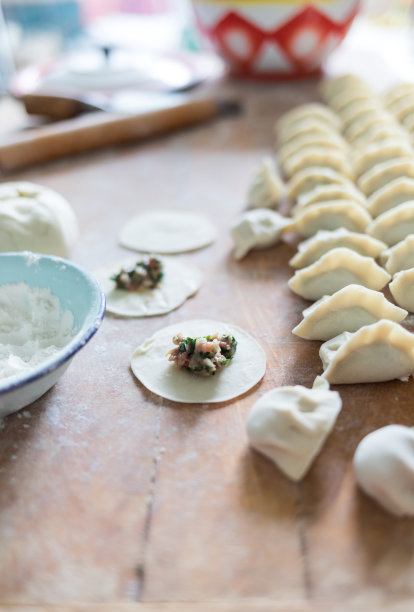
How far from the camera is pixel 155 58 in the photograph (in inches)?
141

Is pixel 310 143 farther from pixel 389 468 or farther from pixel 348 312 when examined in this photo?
pixel 389 468

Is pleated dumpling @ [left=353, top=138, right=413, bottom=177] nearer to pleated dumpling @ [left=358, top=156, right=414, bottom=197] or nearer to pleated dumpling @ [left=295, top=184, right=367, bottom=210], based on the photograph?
pleated dumpling @ [left=358, top=156, right=414, bottom=197]

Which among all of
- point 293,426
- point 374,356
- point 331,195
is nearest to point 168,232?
point 331,195

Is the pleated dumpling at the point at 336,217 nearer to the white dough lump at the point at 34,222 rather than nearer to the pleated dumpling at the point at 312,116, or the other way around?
the white dough lump at the point at 34,222

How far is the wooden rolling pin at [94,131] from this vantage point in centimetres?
272

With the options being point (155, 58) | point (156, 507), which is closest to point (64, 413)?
point (156, 507)

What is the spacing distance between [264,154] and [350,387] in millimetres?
1743

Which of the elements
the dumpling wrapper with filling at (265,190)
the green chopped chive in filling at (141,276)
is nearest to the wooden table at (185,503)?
the green chopped chive in filling at (141,276)

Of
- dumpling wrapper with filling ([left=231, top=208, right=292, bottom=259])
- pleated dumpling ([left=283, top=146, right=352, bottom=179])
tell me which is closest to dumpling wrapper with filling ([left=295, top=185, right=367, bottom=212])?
dumpling wrapper with filling ([left=231, top=208, right=292, bottom=259])

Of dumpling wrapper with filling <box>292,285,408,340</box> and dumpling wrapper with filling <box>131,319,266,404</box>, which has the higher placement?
dumpling wrapper with filling <box>292,285,408,340</box>

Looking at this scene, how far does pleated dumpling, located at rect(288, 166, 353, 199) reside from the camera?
2260 millimetres

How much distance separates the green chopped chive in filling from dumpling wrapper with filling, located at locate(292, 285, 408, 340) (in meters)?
0.54

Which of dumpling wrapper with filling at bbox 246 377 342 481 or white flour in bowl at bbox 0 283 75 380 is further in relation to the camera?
white flour in bowl at bbox 0 283 75 380

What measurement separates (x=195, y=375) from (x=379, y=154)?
1.34m
